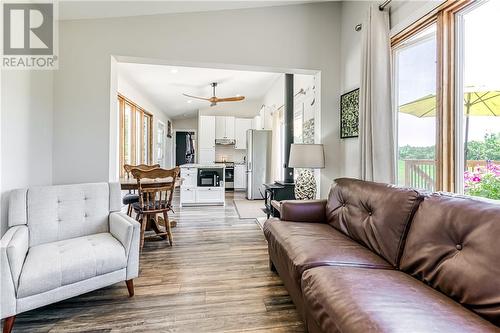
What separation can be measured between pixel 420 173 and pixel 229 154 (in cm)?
700

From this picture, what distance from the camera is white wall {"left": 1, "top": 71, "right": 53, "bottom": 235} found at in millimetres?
1997

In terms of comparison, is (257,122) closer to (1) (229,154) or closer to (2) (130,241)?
(1) (229,154)

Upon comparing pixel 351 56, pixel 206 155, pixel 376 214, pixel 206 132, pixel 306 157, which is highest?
pixel 351 56

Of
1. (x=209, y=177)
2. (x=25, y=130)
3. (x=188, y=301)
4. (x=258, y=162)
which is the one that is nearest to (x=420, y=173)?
(x=188, y=301)

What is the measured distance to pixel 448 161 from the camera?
78.3 inches

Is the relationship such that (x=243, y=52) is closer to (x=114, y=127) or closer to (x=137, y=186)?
(x=114, y=127)

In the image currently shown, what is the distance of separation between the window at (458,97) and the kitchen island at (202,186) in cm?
411

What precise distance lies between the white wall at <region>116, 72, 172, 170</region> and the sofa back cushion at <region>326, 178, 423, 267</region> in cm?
430

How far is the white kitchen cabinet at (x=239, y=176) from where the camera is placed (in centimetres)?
818

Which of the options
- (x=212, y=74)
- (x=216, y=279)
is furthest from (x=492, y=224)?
(x=212, y=74)

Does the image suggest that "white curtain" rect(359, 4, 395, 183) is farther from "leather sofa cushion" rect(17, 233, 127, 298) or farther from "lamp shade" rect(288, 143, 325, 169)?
"leather sofa cushion" rect(17, 233, 127, 298)

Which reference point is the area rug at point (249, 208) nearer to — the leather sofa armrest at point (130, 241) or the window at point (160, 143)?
the leather sofa armrest at point (130, 241)

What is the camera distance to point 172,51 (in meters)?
2.96

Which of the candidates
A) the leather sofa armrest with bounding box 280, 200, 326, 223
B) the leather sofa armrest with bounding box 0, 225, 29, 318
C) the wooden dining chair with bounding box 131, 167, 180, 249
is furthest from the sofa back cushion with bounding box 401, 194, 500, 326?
the wooden dining chair with bounding box 131, 167, 180, 249
